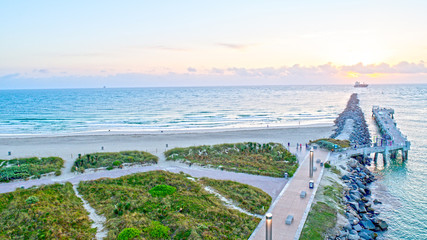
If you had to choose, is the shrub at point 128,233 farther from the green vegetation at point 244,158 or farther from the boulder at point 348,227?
the green vegetation at point 244,158

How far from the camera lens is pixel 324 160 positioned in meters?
28.1

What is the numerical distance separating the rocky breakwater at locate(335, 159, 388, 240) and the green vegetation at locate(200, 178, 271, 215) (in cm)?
498

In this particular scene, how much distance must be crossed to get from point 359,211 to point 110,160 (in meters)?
24.2

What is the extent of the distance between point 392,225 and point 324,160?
31.6 feet

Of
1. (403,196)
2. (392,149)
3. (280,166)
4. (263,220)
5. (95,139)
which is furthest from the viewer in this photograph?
(95,139)

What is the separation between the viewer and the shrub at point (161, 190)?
1952cm

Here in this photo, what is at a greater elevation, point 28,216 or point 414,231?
point 28,216

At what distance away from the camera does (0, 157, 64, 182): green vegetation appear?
24.5 meters

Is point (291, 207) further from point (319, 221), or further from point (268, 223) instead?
point (268, 223)

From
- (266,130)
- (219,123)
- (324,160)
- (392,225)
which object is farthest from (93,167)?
(219,123)

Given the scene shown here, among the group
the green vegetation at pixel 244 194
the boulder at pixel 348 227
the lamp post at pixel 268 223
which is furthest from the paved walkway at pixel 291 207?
the lamp post at pixel 268 223

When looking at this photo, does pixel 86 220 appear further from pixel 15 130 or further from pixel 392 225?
pixel 15 130

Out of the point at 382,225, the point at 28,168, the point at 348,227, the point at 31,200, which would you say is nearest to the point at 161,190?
the point at 31,200

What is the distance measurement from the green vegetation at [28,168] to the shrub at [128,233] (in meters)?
15.5
